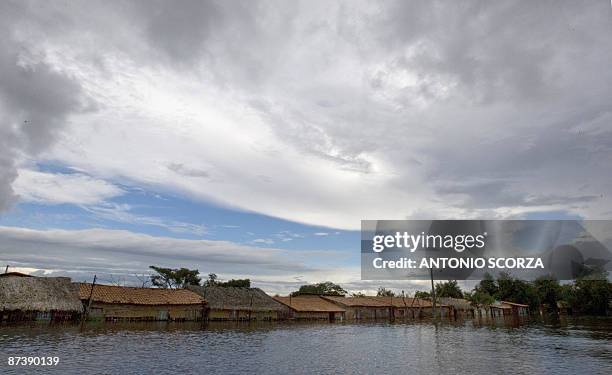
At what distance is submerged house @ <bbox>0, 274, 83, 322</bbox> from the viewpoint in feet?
130

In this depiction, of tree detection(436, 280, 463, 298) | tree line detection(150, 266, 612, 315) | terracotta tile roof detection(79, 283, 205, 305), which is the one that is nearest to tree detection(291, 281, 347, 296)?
tree line detection(150, 266, 612, 315)

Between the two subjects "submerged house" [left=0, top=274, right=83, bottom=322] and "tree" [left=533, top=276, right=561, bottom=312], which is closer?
"submerged house" [left=0, top=274, right=83, bottom=322]

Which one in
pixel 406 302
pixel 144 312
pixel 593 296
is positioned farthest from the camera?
pixel 406 302

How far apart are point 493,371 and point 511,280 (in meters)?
103

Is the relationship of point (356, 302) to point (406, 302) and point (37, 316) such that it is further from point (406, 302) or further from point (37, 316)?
point (37, 316)

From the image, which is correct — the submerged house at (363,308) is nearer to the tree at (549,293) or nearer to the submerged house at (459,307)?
the submerged house at (459,307)

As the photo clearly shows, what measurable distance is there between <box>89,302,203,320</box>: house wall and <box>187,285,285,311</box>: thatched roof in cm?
254

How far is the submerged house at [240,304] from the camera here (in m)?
56.3

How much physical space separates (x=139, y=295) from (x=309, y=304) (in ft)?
90.9

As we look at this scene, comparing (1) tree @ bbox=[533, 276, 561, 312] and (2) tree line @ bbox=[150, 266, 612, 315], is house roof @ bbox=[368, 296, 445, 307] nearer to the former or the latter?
(2) tree line @ bbox=[150, 266, 612, 315]

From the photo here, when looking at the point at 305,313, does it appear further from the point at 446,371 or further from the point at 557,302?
the point at 557,302

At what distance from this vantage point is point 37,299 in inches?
1645

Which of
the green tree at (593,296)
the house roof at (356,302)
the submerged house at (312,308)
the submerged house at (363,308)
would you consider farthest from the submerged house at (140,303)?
the green tree at (593,296)

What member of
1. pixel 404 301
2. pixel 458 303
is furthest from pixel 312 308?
pixel 458 303
